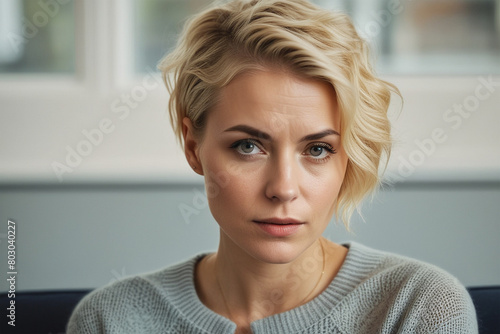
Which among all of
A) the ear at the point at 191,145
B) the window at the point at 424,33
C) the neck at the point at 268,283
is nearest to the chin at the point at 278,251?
the neck at the point at 268,283

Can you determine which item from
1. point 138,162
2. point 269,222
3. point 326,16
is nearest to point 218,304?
point 269,222

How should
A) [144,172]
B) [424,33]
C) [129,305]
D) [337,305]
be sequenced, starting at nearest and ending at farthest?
[337,305], [129,305], [144,172], [424,33]

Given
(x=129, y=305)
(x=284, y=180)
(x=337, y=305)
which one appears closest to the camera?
(x=284, y=180)

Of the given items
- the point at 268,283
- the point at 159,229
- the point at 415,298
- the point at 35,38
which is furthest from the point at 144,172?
the point at 415,298

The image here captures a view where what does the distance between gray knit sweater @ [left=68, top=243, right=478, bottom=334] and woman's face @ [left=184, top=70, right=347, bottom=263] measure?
163mm

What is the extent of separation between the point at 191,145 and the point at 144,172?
731 mm

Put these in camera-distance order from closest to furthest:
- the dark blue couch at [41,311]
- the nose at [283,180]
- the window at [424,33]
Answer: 1. the nose at [283,180]
2. the dark blue couch at [41,311]
3. the window at [424,33]

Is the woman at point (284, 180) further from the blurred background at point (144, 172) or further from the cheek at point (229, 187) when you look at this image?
the blurred background at point (144, 172)

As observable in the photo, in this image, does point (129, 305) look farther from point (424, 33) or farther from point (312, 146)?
point (424, 33)

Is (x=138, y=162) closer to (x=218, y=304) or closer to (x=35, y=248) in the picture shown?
(x=35, y=248)

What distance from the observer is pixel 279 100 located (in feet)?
3.46

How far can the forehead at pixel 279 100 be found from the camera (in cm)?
105

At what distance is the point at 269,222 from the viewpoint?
1.06 m

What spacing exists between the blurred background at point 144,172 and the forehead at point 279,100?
0.84 metres
